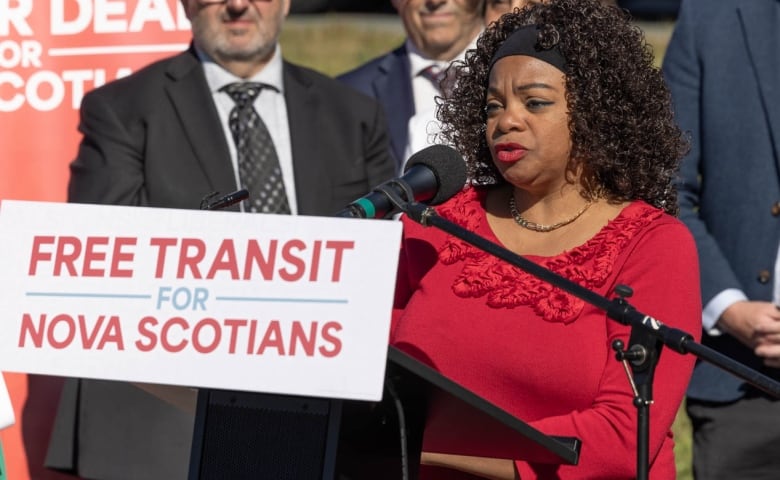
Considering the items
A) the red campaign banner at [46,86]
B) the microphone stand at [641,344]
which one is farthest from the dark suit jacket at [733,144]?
the microphone stand at [641,344]

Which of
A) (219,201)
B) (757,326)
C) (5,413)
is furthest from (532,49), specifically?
(757,326)

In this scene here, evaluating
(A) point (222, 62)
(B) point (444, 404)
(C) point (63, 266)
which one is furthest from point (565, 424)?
(A) point (222, 62)

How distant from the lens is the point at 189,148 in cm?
515

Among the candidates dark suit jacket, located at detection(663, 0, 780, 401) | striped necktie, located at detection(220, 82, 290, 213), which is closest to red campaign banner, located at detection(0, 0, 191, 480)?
striped necktie, located at detection(220, 82, 290, 213)

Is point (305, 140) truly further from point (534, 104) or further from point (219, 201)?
point (219, 201)

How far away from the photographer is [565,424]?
9.84 feet

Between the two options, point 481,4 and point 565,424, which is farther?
point 481,4

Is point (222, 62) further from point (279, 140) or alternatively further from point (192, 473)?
point (192, 473)

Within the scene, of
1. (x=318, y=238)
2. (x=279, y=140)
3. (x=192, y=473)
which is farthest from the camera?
(x=279, y=140)

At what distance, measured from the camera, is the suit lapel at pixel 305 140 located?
520 centimetres

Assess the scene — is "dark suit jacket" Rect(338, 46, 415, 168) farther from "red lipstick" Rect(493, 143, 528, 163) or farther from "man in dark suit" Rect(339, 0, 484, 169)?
"red lipstick" Rect(493, 143, 528, 163)

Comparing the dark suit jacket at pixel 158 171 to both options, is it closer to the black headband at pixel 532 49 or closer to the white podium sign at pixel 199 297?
the black headband at pixel 532 49

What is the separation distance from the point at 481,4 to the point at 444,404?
3.38 metres

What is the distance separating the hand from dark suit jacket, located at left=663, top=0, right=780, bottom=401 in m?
0.12
